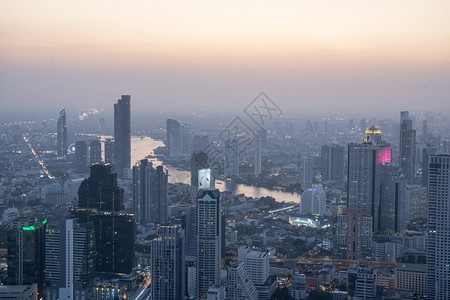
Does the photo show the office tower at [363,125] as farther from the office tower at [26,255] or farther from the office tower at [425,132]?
the office tower at [26,255]

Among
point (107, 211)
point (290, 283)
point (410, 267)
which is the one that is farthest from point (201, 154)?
point (410, 267)

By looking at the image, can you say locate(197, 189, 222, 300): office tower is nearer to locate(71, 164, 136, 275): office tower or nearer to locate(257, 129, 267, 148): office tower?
locate(71, 164, 136, 275): office tower

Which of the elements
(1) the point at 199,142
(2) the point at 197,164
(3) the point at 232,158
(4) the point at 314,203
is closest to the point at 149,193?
(2) the point at 197,164

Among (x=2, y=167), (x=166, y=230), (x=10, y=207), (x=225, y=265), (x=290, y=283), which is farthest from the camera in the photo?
(x=2, y=167)

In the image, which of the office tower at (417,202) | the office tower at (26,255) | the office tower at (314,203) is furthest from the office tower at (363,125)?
the office tower at (26,255)

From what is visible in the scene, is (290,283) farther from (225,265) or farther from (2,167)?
(2,167)

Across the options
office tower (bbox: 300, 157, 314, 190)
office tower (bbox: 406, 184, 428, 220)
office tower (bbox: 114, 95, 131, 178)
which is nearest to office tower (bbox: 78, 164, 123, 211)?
office tower (bbox: 114, 95, 131, 178)
